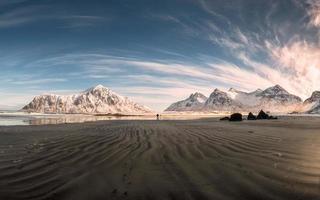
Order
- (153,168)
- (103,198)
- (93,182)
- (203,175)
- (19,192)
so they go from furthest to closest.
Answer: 1. (153,168)
2. (203,175)
3. (93,182)
4. (19,192)
5. (103,198)

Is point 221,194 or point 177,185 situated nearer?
point 221,194

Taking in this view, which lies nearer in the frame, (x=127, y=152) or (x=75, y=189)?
(x=75, y=189)

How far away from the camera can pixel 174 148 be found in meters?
10.0

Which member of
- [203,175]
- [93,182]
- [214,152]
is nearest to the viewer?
[93,182]

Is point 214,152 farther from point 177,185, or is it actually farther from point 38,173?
point 38,173

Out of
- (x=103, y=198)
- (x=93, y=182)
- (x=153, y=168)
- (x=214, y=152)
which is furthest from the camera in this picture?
(x=214, y=152)

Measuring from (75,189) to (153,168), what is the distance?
1918 mm

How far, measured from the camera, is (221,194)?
517cm

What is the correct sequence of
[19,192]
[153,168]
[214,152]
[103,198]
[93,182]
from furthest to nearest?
[214,152] → [153,168] → [93,182] → [19,192] → [103,198]

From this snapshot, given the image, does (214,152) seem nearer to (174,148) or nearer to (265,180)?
(174,148)

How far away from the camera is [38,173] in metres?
6.65

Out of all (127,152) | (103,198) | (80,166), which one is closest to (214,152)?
(127,152)

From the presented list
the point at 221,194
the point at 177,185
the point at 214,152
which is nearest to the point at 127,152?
the point at 214,152

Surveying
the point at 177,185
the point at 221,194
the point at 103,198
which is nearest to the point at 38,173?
the point at 103,198
